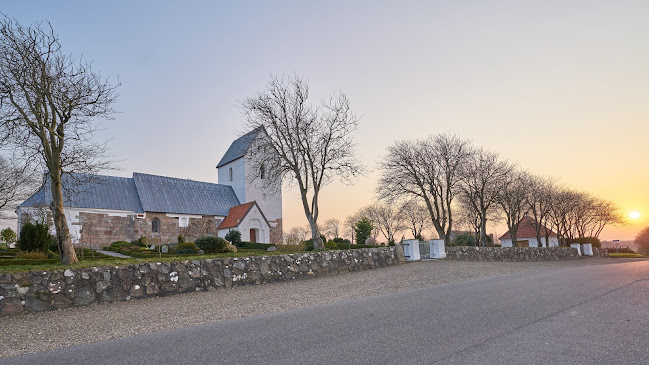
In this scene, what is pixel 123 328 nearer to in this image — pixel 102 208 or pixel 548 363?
pixel 548 363

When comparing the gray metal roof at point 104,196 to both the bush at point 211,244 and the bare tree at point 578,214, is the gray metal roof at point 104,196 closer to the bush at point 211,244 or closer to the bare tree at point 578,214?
the bush at point 211,244

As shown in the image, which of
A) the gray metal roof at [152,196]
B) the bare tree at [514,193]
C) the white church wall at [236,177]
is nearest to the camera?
the gray metal roof at [152,196]

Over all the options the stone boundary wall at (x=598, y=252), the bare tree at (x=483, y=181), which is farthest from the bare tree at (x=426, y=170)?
the stone boundary wall at (x=598, y=252)

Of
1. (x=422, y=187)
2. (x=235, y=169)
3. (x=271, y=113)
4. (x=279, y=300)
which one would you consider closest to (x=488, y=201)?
(x=422, y=187)

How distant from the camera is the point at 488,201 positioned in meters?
33.6

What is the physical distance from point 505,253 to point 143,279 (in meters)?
22.6

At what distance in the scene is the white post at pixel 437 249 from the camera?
862 inches

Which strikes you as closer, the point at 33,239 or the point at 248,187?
the point at 33,239

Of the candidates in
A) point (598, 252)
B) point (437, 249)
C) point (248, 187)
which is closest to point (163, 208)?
point (248, 187)

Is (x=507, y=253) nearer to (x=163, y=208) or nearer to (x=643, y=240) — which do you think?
(x=163, y=208)

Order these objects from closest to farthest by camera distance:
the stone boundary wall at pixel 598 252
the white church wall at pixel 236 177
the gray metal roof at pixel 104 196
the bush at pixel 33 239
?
1. the bush at pixel 33 239
2. the gray metal roof at pixel 104 196
3. the stone boundary wall at pixel 598 252
4. the white church wall at pixel 236 177

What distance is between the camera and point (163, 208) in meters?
35.0

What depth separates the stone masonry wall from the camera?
22688 millimetres

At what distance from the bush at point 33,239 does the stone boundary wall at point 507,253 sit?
20545 mm
